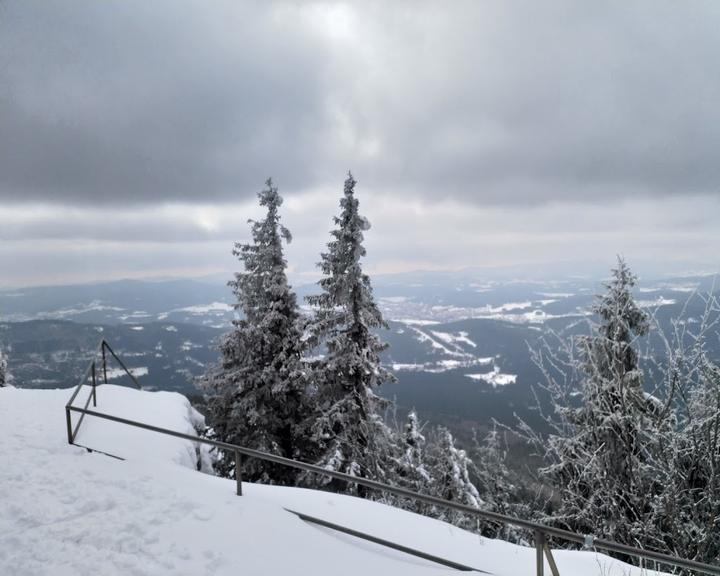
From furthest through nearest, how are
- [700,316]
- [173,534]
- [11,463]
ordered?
[700,316], [11,463], [173,534]

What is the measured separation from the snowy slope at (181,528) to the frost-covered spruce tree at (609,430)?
403 centimetres

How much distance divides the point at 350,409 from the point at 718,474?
10086 millimetres

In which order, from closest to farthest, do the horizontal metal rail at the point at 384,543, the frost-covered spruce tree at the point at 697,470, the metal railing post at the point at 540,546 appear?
the metal railing post at the point at 540,546
the horizontal metal rail at the point at 384,543
the frost-covered spruce tree at the point at 697,470

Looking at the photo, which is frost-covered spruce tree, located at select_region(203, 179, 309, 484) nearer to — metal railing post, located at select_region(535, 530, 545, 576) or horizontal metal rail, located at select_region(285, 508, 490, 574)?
horizontal metal rail, located at select_region(285, 508, 490, 574)

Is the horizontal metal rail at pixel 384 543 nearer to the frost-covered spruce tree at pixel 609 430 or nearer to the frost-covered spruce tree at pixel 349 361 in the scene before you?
the frost-covered spruce tree at pixel 609 430

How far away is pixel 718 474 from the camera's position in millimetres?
7512

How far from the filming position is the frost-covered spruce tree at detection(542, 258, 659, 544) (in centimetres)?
986

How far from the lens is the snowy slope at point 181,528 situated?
4848 mm

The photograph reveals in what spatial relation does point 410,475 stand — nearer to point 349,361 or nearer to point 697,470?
point 349,361

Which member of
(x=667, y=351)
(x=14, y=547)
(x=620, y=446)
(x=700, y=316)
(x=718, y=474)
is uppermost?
(x=700, y=316)

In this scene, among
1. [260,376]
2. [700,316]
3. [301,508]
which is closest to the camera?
[301,508]

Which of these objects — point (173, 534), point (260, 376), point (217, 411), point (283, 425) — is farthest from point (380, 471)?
point (173, 534)

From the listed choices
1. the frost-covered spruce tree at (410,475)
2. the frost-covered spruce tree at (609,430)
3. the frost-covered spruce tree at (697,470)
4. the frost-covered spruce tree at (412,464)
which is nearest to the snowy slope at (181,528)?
the frost-covered spruce tree at (697,470)

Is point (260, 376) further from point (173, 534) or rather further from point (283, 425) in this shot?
point (173, 534)
